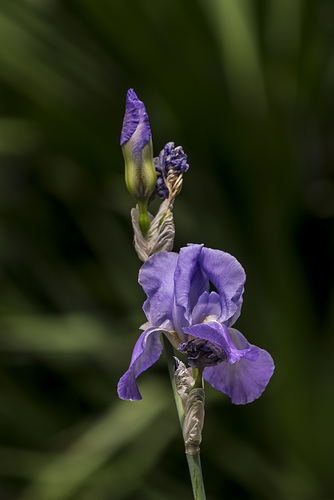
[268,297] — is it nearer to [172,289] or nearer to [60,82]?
[60,82]

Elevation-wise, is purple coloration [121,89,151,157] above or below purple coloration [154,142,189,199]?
above

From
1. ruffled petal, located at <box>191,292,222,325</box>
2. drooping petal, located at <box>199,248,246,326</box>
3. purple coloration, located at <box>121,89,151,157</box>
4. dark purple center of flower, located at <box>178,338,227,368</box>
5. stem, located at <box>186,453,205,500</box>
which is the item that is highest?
purple coloration, located at <box>121,89,151,157</box>

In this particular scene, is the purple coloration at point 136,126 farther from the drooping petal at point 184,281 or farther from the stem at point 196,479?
the stem at point 196,479

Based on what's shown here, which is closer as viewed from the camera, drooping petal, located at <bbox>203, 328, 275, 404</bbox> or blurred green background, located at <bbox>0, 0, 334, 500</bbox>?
drooping petal, located at <bbox>203, 328, 275, 404</bbox>

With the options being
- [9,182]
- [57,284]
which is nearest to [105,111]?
[9,182]

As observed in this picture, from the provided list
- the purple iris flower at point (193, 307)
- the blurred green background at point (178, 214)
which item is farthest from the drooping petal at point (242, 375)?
the blurred green background at point (178, 214)

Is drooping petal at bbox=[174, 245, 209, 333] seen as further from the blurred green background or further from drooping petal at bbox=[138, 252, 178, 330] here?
the blurred green background

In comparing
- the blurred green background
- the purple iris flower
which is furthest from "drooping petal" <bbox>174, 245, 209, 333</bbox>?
the blurred green background

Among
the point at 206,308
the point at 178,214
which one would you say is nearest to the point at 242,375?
the point at 206,308
